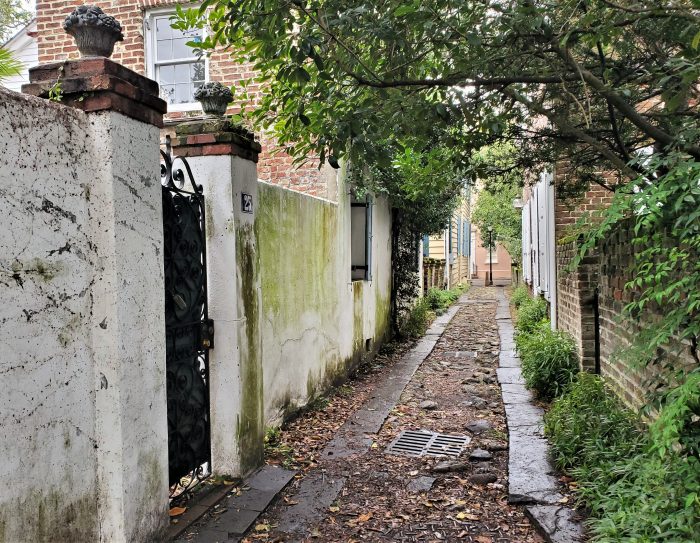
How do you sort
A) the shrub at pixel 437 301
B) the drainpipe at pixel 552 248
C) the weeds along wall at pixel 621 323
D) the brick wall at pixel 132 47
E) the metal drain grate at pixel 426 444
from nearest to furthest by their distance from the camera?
the weeds along wall at pixel 621 323 < the metal drain grate at pixel 426 444 < the brick wall at pixel 132 47 < the drainpipe at pixel 552 248 < the shrub at pixel 437 301

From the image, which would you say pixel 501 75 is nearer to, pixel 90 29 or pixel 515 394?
pixel 90 29

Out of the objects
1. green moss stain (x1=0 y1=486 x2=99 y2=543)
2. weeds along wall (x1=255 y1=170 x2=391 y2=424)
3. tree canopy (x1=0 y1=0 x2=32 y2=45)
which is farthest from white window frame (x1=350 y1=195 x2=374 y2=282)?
tree canopy (x1=0 y1=0 x2=32 y2=45)

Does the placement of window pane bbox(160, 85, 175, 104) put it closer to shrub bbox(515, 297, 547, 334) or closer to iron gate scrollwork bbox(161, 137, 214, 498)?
iron gate scrollwork bbox(161, 137, 214, 498)

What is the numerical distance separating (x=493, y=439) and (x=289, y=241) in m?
2.78

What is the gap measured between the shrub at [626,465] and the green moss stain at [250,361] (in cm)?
236

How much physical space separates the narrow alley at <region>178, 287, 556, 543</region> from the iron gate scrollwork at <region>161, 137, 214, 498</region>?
0.41 metres

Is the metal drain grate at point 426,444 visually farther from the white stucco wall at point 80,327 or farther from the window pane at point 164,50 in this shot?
the window pane at point 164,50

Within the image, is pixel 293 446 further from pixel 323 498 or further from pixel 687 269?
pixel 687 269

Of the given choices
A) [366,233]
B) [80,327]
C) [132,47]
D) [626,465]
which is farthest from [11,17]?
[626,465]

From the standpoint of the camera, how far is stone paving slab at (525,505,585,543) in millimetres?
3293

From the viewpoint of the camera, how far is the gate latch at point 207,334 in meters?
4.08

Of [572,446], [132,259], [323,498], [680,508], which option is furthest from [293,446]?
[680,508]

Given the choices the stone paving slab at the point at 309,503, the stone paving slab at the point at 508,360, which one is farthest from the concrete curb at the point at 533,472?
the stone paving slab at the point at 309,503

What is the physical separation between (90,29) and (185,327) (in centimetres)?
192
